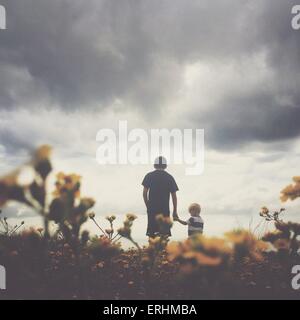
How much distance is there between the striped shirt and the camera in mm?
6102

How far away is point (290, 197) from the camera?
3.84 metres

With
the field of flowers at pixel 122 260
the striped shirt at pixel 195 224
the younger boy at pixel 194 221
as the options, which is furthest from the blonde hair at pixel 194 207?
the field of flowers at pixel 122 260

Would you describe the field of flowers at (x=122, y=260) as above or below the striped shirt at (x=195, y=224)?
below

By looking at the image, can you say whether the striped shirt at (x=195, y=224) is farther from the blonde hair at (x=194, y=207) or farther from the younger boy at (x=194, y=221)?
the blonde hair at (x=194, y=207)

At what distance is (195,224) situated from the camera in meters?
6.13

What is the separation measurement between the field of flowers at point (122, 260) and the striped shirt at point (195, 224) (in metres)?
0.92

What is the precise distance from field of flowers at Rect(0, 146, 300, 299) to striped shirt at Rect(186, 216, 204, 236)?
36.1 inches

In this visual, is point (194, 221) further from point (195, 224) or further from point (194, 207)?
point (194, 207)

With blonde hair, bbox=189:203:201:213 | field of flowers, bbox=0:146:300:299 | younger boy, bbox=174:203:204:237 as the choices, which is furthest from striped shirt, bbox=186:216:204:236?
field of flowers, bbox=0:146:300:299

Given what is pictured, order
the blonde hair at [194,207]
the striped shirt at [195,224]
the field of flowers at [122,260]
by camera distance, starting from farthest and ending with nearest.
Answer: the blonde hair at [194,207] < the striped shirt at [195,224] < the field of flowers at [122,260]

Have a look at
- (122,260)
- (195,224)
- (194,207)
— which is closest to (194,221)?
(195,224)

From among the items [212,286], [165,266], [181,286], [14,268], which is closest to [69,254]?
[14,268]

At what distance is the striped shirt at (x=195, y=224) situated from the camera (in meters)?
6.10
